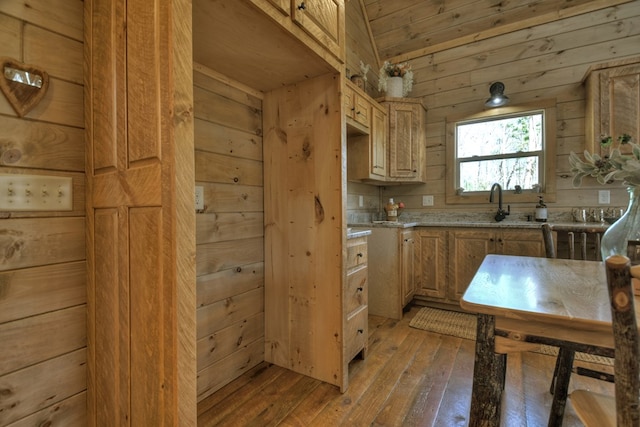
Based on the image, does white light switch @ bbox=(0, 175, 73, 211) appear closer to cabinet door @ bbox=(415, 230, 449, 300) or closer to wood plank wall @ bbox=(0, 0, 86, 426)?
wood plank wall @ bbox=(0, 0, 86, 426)

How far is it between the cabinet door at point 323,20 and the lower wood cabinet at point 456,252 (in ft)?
6.81

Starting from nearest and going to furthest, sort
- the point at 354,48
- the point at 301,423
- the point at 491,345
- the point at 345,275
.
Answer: the point at 491,345
the point at 301,423
the point at 345,275
the point at 354,48

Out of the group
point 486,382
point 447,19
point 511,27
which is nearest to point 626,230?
point 486,382

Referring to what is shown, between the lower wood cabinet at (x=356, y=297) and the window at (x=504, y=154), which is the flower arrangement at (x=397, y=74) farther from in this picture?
the lower wood cabinet at (x=356, y=297)

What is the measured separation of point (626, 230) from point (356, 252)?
127 centimetres

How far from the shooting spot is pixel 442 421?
1370 mm

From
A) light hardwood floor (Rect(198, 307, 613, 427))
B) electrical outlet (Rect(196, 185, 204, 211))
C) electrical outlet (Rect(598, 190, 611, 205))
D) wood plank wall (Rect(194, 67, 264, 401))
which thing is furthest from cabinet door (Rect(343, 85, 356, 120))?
electrical outlet (Rect(598, 190, 611, 205))

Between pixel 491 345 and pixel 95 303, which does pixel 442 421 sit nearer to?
pixel 491 345

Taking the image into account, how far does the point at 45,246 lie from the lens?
91 centimetres

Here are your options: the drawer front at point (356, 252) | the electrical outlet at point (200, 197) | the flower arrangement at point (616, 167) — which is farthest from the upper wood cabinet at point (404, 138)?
the electrical outlet at point (200, 197)

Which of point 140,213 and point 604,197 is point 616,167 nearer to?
point 140,213

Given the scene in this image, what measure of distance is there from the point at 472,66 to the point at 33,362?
13.6ft

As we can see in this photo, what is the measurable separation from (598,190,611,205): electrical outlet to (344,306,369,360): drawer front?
2587mm

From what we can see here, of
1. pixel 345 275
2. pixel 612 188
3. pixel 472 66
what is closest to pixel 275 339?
pixel 345 275
